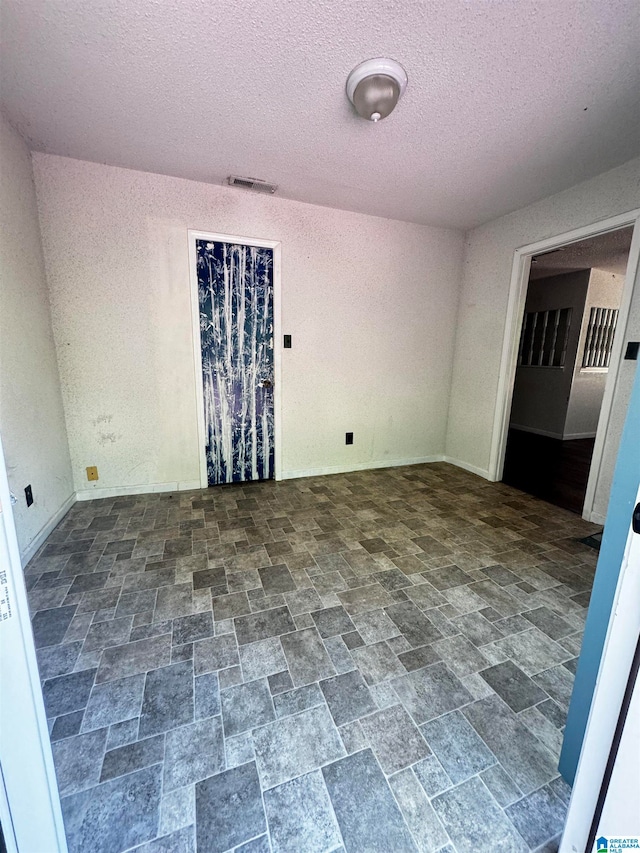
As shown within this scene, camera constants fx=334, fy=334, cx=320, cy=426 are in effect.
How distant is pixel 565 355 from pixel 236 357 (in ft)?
16.9

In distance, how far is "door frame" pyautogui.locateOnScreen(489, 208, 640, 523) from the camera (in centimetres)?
236

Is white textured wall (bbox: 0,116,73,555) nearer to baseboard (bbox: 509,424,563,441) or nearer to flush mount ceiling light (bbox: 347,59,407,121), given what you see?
flush mount ceiling light (bbox: 347,59,407,121)

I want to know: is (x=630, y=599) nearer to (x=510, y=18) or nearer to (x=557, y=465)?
(x=510, y=18)

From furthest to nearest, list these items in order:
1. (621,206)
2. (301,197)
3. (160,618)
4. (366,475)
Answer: (366,475)
(301,197)
(621,206)
(160,618)

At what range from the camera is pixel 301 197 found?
2.92 meters

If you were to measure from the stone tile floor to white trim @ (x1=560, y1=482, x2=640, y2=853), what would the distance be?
0.26 m

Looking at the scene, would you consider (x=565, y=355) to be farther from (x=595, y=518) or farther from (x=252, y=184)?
(x=252, y=184)

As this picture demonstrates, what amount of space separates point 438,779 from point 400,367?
3.24m

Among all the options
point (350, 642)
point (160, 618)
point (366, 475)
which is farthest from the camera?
point (366, 475)

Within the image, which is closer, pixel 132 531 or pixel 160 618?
pixel 160 618

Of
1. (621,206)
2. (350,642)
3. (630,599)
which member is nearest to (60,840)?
(350,642)

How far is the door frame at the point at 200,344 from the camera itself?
282cm

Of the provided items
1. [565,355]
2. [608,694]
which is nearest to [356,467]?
[608,694]

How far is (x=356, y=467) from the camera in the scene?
3.75 m
